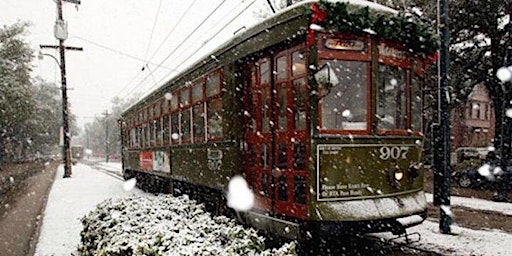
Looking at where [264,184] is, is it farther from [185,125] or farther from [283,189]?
[185,125]

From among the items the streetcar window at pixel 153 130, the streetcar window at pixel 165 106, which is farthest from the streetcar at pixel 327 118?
the streetcar window at pixel 153 130

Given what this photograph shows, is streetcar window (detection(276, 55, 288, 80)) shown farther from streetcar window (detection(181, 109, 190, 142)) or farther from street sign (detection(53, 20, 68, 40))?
street sign (detection(53, 20, 68, 40))

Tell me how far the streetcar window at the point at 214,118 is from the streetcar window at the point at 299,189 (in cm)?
198

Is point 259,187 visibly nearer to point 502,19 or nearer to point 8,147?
point 502,19

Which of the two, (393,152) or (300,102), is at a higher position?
(300,102)

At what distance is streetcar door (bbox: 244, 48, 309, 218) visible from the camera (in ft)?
19.6

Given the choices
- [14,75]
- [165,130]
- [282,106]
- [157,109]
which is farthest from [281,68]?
[14,75]

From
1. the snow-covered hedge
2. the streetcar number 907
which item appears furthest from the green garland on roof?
the snow-covered hedge

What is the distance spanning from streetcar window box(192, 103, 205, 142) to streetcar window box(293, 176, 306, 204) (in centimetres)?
298

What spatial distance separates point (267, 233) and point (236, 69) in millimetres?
2519

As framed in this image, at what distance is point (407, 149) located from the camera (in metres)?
6.38

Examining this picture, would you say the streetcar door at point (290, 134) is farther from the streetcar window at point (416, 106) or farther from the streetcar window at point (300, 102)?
Result: the streetcar window at point (416, 106)

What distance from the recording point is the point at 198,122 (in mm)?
8750

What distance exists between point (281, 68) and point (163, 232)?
123 inches
